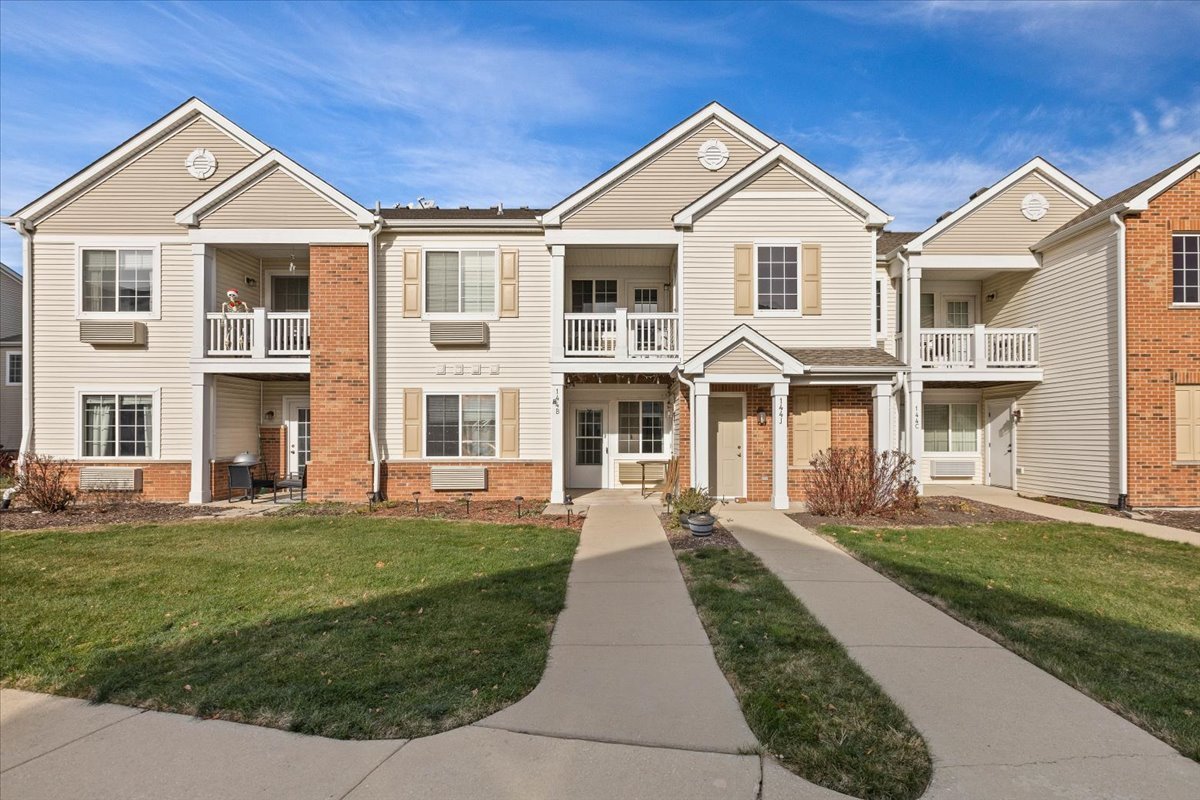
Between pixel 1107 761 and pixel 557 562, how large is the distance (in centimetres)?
578

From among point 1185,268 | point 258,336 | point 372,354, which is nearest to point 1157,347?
point 1185,268

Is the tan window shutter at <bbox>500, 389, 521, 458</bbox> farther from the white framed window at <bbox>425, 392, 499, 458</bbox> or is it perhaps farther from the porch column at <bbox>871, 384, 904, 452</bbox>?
the porch column at <bbox>871, 384, 904, 452</bbox>

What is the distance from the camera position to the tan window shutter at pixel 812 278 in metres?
13.4

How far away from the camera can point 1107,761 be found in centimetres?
336

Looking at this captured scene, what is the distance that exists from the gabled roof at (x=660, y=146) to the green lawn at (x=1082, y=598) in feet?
28.6

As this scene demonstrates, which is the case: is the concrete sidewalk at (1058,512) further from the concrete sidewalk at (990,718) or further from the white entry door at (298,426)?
the white entry door at (298,426)

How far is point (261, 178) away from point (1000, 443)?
64.5ft

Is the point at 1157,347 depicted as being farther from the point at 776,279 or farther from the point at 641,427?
the point at 641,427

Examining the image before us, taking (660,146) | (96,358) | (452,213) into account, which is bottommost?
(96,358)

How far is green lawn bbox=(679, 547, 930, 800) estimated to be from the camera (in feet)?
10.6

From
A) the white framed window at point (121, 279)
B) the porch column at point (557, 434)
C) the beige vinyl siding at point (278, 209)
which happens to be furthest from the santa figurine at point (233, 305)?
the porch column at point (557, 434)

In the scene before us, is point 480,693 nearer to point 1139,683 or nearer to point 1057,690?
point 1057,690

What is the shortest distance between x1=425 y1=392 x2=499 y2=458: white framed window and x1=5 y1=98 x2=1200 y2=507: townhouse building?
5 centimetres

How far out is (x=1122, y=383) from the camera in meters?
12.4
